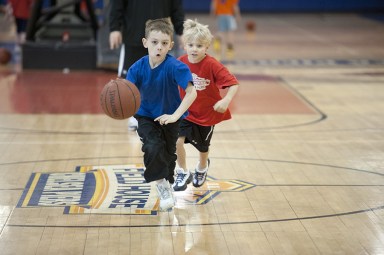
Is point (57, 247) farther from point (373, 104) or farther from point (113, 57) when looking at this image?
point (113, 57)

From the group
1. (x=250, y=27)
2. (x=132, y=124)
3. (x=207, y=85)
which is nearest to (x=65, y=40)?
(x=132, y=124)

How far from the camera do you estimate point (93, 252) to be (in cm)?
520

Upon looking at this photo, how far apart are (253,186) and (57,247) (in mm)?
2170

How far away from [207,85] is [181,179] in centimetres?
82

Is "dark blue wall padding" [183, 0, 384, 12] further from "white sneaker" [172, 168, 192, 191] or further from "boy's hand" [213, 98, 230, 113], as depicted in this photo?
"boy's hand" [213, 98, 230, 113]

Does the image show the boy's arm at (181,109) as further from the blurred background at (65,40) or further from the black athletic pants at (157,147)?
the blurred background at (65,40)

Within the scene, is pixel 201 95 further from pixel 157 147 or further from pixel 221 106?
pixel 157 147

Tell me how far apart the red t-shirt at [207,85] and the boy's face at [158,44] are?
21.1 inches

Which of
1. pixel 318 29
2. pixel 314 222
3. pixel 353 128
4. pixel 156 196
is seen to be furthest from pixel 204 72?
pixel 318 29

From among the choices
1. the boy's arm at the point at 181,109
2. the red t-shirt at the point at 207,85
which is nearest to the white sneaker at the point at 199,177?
the red t-shirt at the point at 207,85

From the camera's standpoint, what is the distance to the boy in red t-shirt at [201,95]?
6.42 metres

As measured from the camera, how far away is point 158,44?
238 inches

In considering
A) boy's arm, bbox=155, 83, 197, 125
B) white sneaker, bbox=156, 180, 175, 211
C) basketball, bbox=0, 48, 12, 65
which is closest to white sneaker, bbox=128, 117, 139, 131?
white sneaker, bbox=156, 180, 175, 211

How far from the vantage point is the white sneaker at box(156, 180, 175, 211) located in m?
6.12
